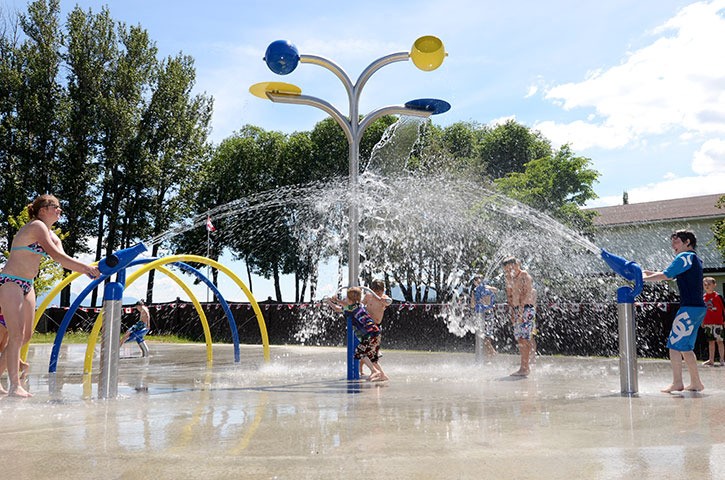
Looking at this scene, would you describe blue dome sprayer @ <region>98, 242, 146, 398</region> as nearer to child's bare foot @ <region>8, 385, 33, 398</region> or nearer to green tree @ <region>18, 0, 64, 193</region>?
child's bare foot @ <region>8, 385, 33, 398</region>

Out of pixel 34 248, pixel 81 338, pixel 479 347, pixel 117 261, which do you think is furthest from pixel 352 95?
pixel 81 338

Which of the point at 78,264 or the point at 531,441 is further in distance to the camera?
the point at 78,264

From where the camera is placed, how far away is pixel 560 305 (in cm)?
1550

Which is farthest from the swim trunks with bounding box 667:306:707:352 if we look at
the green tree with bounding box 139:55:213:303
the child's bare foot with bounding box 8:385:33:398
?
the green tree with bounding box 139:55:213:303

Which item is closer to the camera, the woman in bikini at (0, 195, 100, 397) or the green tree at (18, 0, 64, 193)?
the woman in bikini at (0, 195, 100, 397)

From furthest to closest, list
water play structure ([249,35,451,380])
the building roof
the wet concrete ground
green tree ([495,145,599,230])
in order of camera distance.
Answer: the building roof
green tree ([495,145,599,230])
water play structure ([249,35,451,380])
the wet concrete ground

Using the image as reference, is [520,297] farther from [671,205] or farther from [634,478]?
[671,205]

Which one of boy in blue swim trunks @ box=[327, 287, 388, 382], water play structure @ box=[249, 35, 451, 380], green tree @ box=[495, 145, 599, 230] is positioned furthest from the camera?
green tree @ box=[495, 145, 599, 230]

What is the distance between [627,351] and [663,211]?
3648cm

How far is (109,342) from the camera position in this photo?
6047 millimetres

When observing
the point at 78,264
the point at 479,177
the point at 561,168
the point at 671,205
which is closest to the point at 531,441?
the point at 78,264

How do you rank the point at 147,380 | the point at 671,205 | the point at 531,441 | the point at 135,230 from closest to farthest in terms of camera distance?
the point at 531,441, the point at 147,380, the point at 135,230, the point at 671,205

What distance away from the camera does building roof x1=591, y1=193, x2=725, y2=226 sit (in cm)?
3644

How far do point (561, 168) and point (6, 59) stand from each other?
29.0 meters
